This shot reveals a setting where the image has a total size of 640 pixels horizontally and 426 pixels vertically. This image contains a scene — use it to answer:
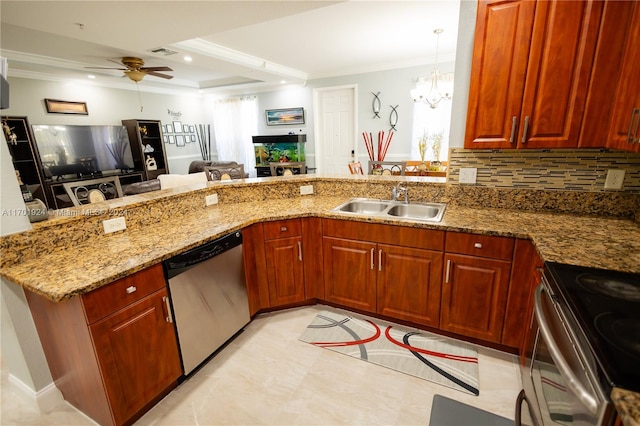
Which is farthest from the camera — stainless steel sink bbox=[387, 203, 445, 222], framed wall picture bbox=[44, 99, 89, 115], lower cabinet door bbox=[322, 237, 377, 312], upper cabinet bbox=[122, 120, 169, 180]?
upper cabinet bbox=[122, 120, 169, 180]

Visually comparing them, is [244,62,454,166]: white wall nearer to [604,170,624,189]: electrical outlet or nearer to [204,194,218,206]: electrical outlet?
[604,170,624,189]: electrical outlet

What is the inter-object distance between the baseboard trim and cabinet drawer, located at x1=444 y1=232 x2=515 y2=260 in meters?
2.40

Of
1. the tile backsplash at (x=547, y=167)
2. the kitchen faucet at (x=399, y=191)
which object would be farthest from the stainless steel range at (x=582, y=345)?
the kitchen faucet at (x=399, y=191)

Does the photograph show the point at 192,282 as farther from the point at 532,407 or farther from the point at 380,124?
the point at 380,124

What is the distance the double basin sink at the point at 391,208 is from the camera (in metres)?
2.21

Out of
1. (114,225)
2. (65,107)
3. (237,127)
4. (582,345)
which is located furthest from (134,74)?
(582,345)

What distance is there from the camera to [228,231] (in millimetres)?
1890

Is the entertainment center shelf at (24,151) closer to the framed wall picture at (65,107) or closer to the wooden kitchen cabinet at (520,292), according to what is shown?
the framed wall picture at (65,107)

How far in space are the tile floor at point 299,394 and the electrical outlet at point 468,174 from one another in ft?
3.84

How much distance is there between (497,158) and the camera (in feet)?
6.66

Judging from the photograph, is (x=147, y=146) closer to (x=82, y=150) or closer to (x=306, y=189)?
(x=82, y=150)

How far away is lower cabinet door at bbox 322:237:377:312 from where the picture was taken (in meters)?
2.11

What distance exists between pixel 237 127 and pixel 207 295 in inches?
239

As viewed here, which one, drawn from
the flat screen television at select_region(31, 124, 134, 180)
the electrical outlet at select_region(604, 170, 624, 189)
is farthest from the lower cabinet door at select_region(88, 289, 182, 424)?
the flat screen television at select_region(31, 124, 134, 180)
